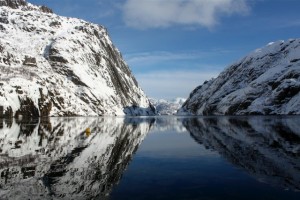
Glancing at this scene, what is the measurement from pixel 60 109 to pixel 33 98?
70.3ft

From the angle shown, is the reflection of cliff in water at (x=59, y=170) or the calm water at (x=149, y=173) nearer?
the calm water at (x=149, y=173)

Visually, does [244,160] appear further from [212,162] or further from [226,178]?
[226,178]

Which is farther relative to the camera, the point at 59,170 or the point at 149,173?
the point at 149,173

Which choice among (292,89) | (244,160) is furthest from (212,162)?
(292,89)

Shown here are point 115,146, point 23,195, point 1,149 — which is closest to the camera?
point 23,195

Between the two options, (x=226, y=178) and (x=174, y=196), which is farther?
(x=226, y=178)

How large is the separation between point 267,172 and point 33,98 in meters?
147

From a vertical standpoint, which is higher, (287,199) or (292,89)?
(292,89)

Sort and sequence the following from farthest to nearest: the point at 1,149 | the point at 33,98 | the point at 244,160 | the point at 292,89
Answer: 1. the point at 292,89
2. the point at 33,98
3. the point at 1,149
4. the point at 244,160

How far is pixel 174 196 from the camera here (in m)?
15.5

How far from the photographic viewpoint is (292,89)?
188m

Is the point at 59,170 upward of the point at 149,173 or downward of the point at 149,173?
upward

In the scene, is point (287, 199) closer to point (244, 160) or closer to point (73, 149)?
point (244, 160)

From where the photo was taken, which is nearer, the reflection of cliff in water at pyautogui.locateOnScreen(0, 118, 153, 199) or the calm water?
the calm water
